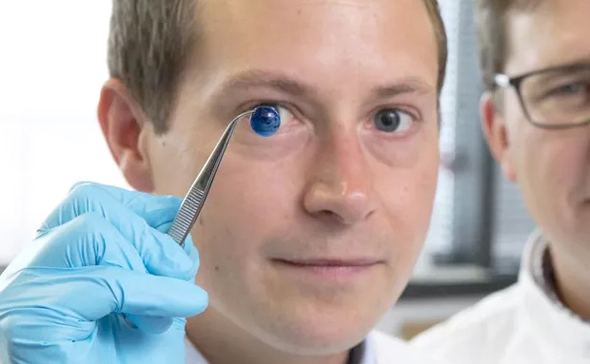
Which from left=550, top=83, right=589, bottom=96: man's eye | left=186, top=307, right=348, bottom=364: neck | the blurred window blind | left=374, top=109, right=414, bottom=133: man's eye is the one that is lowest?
the blurred window blind

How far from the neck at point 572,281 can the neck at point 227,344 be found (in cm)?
68

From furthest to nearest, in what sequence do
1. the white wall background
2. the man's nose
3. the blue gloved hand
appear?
the white wall background
the man's nose
the blue gloved hand

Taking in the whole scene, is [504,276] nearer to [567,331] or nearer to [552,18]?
[567,331]

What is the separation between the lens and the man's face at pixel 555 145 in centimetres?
129

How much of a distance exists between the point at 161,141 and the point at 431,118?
15.6 inches

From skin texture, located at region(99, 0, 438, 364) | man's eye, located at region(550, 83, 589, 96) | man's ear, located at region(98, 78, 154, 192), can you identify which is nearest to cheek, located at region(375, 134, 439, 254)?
skin texture, located at region(99, 0, 438, 364)

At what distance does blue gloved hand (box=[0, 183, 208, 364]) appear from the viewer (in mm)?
679

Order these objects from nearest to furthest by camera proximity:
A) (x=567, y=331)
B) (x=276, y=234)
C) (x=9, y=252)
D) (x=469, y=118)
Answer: (x=276, y=234)
(x=567, y=331)
(x=9, y=252)
(x=469, y=118)

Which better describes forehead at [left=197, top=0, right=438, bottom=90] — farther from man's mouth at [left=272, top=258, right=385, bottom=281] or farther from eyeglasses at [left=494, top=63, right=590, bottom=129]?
eyeglasses at [left=494, top=63, right=590, bottom=129]

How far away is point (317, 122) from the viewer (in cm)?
87

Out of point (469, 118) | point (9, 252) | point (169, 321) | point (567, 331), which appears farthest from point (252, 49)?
point (469, 118)

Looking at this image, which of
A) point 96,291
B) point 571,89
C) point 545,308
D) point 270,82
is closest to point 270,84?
point 270,82

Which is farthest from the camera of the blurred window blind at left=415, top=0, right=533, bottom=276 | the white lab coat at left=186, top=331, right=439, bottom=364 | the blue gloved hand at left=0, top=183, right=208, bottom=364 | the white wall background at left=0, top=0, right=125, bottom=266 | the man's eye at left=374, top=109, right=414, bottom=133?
the blurred window blind at left=415, top=0, right=533, bottom=276

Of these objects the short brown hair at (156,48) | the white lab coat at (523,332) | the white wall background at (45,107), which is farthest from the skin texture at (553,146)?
the white wall background at (45,107)
